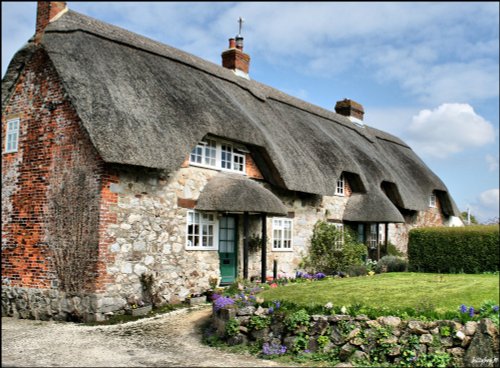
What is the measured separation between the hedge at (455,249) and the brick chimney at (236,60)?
1125 cm

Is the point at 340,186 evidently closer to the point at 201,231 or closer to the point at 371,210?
the point at 371,210

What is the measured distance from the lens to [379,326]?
768 cm

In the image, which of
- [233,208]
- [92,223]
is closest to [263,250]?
[233,208]

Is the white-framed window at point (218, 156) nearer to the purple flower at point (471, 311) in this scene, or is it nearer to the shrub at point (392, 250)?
the purple flower at point (471, 311)

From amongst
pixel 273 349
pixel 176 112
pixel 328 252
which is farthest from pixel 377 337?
pixel 328 252

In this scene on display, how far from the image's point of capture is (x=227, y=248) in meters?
14.9

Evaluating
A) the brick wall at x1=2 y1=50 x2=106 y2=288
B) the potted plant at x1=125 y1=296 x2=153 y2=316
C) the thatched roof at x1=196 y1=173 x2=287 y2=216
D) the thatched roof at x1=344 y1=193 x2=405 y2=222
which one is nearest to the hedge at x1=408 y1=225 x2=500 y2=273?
the thatched roof at x1=196 y1=173 x2=287 y2=216

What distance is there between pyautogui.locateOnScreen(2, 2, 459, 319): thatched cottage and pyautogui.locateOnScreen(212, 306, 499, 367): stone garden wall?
13.9ft

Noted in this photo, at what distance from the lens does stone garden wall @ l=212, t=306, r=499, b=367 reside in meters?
7.06

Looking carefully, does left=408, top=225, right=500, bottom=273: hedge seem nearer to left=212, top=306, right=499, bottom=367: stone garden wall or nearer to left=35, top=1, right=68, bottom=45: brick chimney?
left=212, top=306, right=499, bottom=367: stone garden wall

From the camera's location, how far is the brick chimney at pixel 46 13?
13495 millimetres

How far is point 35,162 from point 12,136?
147cm

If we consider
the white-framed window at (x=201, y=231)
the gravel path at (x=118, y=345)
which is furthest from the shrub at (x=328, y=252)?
the gravel path at (x=118, y=345)

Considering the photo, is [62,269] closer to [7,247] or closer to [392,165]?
[7,247]
